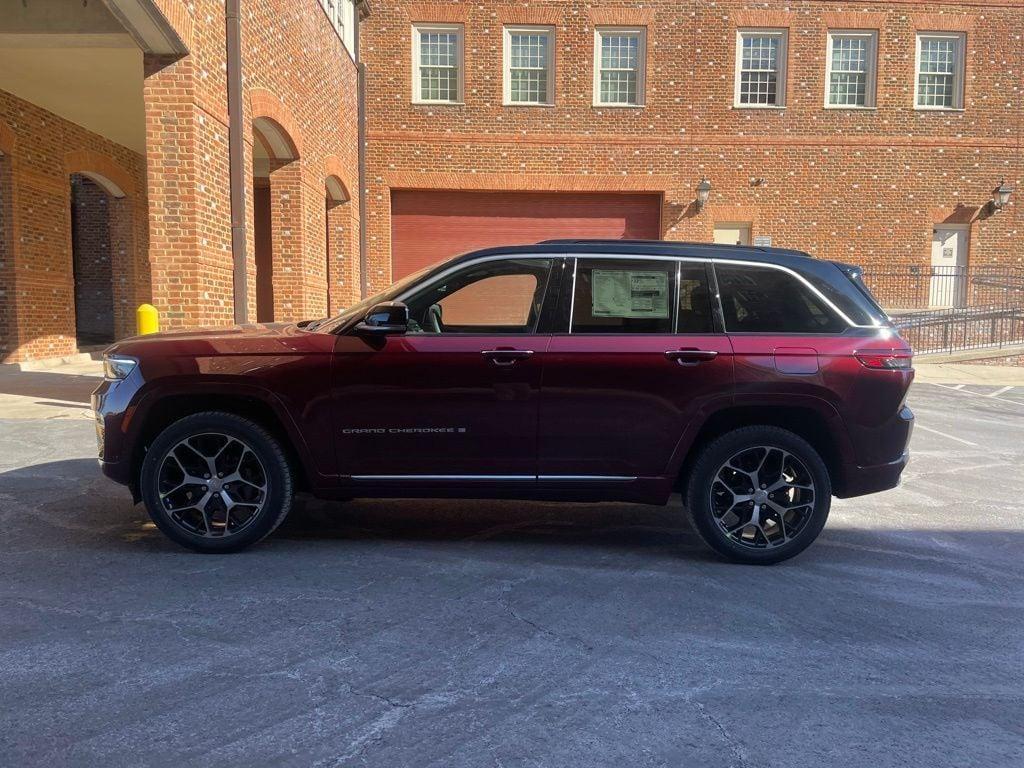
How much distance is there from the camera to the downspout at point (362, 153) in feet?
56.6

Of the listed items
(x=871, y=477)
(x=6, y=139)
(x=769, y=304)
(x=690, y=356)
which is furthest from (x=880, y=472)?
(x=6, y=139)

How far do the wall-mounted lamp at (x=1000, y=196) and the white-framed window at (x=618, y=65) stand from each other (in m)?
8.49

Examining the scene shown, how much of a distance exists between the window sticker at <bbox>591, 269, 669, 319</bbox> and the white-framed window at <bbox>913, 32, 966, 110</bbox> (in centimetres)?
1698

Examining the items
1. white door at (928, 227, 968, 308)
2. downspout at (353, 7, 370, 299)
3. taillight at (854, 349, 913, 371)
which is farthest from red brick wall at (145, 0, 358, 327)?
white door at (928, 227, 968, 308)

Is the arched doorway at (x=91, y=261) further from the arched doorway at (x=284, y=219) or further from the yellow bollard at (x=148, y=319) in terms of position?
the yellow bollard at (x=148, y=319)

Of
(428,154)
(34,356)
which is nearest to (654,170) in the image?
(428,154)

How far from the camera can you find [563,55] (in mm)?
17547

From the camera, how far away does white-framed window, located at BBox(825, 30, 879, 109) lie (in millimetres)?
17703

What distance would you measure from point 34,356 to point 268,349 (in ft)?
38.7

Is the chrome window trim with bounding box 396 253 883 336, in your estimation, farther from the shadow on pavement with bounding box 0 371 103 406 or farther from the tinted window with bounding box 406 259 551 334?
the shadow on pavement with bounding box 0 371 103 406

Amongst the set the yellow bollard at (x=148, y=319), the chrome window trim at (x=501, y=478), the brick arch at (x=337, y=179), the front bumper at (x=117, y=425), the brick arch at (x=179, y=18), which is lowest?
the chrome window trim at (x=501, y=478)

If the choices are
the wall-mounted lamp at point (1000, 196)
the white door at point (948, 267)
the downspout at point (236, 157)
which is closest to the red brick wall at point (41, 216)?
the downspout at point (236, 157)

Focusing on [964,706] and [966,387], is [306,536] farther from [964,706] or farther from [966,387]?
[966,387]

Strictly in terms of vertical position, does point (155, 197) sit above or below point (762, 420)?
above
